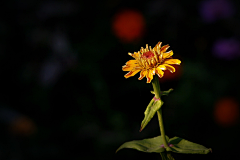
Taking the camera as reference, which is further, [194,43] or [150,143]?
[194,43]

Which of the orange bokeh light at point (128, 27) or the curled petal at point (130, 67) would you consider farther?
the orange bokeh light at point (128, 27)

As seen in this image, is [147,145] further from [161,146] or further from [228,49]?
[228,49]

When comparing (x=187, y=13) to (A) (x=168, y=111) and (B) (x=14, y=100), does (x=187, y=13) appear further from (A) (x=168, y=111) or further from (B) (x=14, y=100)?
(B) (x=14, y=100)

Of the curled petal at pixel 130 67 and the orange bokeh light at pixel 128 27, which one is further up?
the orange bokeh light at pixel 128 27

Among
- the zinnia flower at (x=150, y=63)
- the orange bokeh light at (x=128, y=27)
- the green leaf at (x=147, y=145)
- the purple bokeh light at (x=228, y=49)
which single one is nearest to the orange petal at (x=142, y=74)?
the zinnia flower at (x=150, y=63)

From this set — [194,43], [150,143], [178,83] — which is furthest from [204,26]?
[150,143]

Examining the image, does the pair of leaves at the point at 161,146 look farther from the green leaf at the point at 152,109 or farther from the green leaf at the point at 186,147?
the green leaf at the point at 152,109
